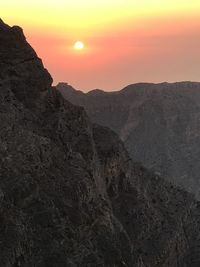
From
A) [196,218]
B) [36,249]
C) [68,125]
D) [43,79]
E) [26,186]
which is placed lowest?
[196,218]

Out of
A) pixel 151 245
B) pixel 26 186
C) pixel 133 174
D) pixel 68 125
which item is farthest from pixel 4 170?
pixel 133 174

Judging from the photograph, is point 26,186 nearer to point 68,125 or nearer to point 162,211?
point 68,125

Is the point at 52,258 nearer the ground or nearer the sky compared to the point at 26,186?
nearer the ground

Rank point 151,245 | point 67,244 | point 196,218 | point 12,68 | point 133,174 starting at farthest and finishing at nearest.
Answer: point 196,218, point 133,174, point 151,245, point 12,68, point 67,244

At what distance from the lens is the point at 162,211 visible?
9100cm

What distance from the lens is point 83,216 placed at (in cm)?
6112

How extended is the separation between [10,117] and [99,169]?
56.5 ft

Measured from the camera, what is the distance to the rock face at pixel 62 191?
54.0 m

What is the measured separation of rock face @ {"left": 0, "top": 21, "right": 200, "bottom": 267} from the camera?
177ft

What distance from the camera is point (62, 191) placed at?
199ft

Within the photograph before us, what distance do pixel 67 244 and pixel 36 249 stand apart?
13.9 ft

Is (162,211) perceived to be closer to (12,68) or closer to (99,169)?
(99,169)

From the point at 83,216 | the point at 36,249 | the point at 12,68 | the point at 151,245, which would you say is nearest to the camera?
the point at 36,249

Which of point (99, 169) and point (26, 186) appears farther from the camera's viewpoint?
point (99, 169)
